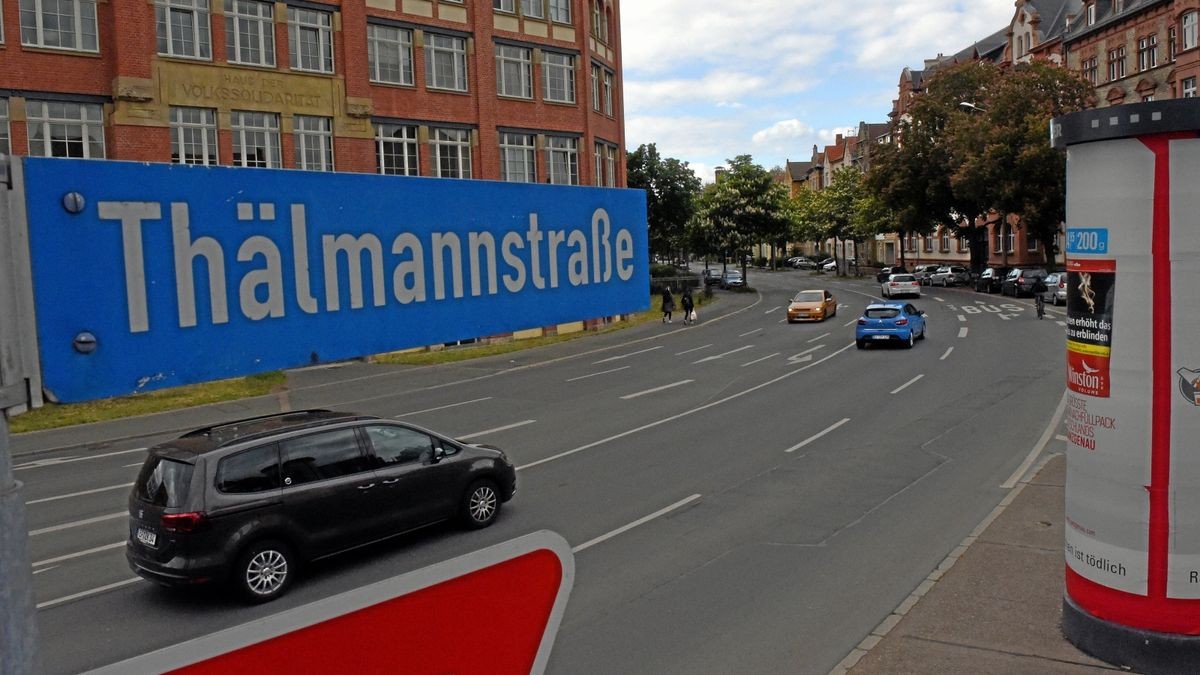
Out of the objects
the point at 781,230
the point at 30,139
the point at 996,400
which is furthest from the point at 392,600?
the point at 781,230

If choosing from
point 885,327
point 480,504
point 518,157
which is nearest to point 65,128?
point 518,157

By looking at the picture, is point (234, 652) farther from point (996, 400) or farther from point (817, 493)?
point (996, 400)

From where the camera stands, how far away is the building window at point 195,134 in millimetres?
27591

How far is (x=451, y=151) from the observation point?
36.5 m

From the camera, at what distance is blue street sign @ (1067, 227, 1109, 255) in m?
7.85

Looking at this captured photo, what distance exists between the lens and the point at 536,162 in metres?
38.5

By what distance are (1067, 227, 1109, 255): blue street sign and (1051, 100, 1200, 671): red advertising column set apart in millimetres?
12

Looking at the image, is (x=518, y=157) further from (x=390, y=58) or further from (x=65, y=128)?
(x=65, y=128)

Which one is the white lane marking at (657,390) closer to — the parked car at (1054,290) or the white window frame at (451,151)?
the white window frame at (451,151)

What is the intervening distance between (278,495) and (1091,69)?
218 feet

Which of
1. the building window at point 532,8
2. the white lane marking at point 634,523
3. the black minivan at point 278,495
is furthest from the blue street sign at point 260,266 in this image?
the white lane marking at point 634,523

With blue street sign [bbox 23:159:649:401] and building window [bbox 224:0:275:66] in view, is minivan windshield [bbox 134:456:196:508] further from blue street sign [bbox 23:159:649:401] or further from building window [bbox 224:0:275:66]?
building window [bbox 224:0:275:66]

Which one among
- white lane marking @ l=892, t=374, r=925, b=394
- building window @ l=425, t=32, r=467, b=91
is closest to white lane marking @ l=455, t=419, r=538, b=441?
white lane marking @ l=892, t=374, r=925, b=394

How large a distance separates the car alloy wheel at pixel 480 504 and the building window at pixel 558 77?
72.4 feet
